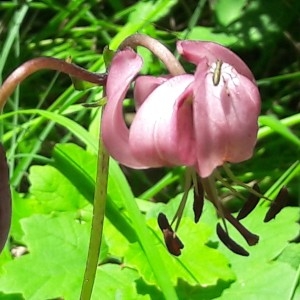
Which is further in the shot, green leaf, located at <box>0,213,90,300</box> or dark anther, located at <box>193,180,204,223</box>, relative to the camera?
green leaf, located at <box>0,213,90,300</box>

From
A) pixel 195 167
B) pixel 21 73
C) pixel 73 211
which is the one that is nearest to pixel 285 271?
pixel 73 211

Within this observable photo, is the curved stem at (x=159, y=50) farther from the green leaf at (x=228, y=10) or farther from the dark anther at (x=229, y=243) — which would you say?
the green leaf at (x=228, y=10)

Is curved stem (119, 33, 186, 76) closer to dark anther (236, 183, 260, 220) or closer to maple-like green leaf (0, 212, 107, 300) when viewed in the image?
dark anther (236, 183, 260, 220)

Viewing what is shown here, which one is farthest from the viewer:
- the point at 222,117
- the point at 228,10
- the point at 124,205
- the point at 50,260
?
the point at 228,10

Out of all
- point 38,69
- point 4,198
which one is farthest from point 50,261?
point 38,69

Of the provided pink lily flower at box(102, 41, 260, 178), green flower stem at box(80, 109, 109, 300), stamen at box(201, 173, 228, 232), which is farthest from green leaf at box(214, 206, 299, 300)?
pink lily flower at box(102, 41, 260, 178)

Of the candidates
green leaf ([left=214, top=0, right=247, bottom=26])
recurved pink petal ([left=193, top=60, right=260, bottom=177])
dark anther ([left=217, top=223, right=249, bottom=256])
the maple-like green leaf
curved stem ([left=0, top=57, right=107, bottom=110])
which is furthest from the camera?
green leaf ([left=214, top=0, right=247, bottom=26])

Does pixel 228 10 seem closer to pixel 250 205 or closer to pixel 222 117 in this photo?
pixel 250 205
